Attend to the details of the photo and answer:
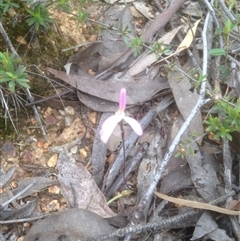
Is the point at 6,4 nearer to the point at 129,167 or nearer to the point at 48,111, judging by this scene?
the point at 48,111

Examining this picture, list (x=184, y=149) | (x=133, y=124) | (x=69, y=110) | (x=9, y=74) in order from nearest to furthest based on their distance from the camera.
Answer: (x=133, y=124) < (x=9, y=74) < (x=184, y=149) < (x=69, y=110)

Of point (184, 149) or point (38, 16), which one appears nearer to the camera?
point (184, 149)

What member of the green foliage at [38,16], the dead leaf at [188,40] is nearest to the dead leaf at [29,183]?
the green foliage at [38,16]

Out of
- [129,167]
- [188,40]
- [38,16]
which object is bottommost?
[129,167]

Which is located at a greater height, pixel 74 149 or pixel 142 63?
pixel 142 63

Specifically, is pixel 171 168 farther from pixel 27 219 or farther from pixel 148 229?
pixel 27 219

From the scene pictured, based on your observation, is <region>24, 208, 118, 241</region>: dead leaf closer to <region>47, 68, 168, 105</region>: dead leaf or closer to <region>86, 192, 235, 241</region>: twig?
<region>86, 192, 235, 241</region>: twig

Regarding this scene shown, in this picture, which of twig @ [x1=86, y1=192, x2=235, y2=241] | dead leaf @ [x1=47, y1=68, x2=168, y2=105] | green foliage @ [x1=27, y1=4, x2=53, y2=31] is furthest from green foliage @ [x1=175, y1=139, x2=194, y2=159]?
green foliage @ [x1=27, y1=4, x2=53, y2=31]

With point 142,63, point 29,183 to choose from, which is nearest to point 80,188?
point 29,183

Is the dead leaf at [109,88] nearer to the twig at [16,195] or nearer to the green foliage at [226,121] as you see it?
the green foliage at [226,121]
